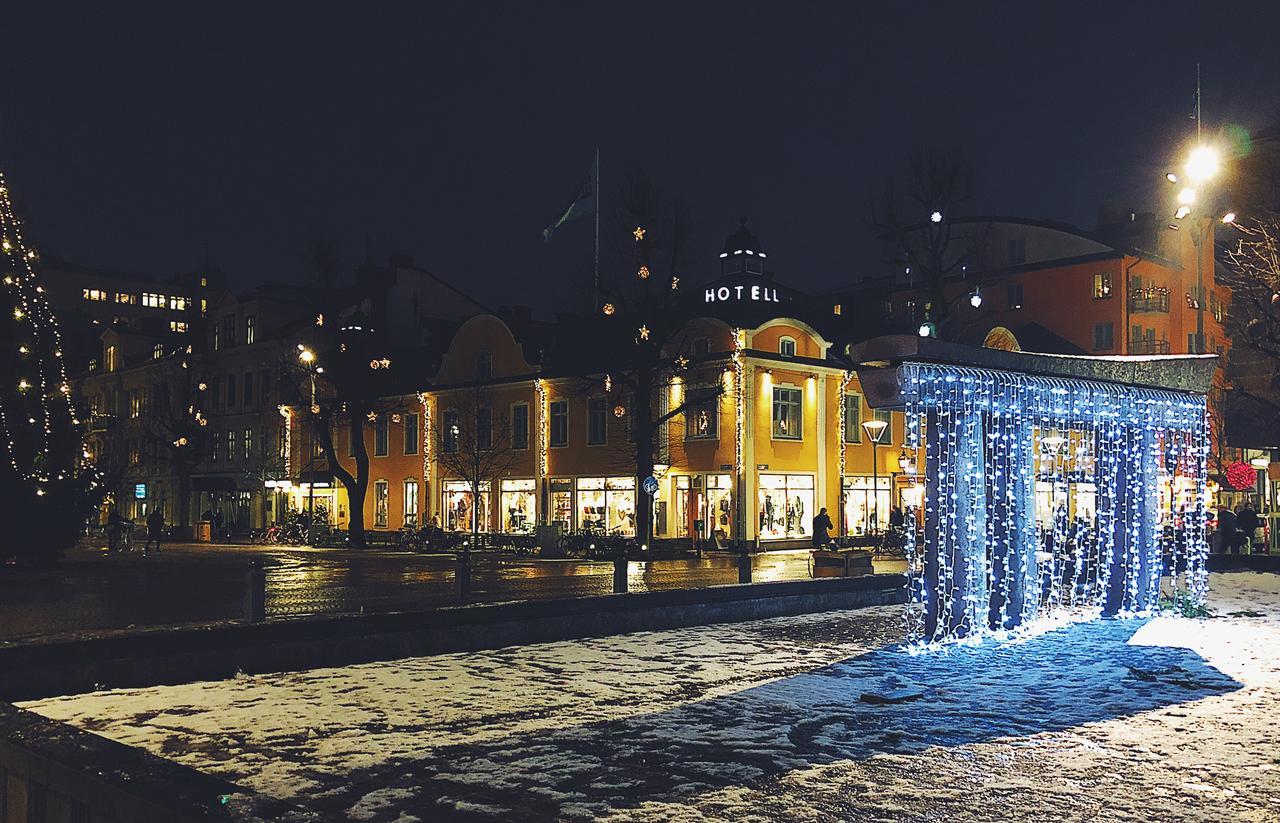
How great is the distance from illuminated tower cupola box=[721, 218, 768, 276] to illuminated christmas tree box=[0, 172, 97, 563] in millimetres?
30332

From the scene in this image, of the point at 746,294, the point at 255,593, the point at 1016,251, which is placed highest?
the point at 1016,251

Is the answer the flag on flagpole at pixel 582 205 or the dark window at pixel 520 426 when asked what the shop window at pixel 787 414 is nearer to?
the flag on flagpole at pixel 582 205

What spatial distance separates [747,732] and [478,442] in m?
41.1

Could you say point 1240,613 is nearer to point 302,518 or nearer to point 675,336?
point 675,336

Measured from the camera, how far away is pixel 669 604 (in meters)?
17.9

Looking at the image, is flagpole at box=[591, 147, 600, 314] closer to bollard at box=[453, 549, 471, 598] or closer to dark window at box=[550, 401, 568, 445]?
dark window at box=[550, 401, 568, 445]

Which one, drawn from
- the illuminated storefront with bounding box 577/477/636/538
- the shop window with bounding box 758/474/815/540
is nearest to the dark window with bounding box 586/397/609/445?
the illuminated storefront with bounding box 577/477/636/538

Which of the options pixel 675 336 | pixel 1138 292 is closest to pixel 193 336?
pixel 675 336

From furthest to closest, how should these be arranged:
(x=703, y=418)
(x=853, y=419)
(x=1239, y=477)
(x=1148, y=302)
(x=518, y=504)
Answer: (x=1148, y=302)
(x=518, y=504)
(x=853, y=419)
(x=703, y=418)
(x=1239, y=477)

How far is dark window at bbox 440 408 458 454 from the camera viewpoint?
52.5 metres

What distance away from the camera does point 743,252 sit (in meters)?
53.1

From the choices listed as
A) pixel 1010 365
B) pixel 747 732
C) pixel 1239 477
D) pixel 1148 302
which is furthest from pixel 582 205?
pixel 747 732

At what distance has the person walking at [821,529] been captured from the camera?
128 feet

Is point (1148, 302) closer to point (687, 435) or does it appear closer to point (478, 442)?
point (687, 435)
